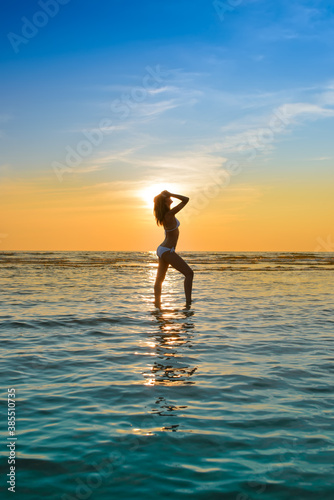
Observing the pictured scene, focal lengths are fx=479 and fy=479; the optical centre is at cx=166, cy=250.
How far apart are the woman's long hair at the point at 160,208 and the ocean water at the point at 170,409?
126 inches

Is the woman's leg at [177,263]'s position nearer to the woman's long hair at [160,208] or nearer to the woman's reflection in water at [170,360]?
the woman's long hair at [160,208]

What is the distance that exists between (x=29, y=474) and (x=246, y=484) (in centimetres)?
136

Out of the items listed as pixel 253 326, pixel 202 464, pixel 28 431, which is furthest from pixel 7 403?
pixel 253 326

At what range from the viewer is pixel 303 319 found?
9.66 m

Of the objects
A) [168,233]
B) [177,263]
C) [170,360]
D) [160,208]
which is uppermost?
[160,208]

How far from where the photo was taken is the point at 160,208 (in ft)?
37.6

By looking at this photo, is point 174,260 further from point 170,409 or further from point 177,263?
point 170,409

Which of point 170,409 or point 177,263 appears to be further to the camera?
point 177,263

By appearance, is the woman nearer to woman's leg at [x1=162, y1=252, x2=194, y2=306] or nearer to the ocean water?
woman's leg at [x1=162, y1=252, x2=194, y2=306]

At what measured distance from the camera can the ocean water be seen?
9.64ft

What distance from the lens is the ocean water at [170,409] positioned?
116 inches

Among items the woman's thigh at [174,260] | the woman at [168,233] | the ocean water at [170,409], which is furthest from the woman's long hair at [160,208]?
the ocean water at [170,409]

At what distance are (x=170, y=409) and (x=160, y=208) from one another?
7661 millimetres

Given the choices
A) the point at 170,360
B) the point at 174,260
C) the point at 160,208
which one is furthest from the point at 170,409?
the point at 160,208
